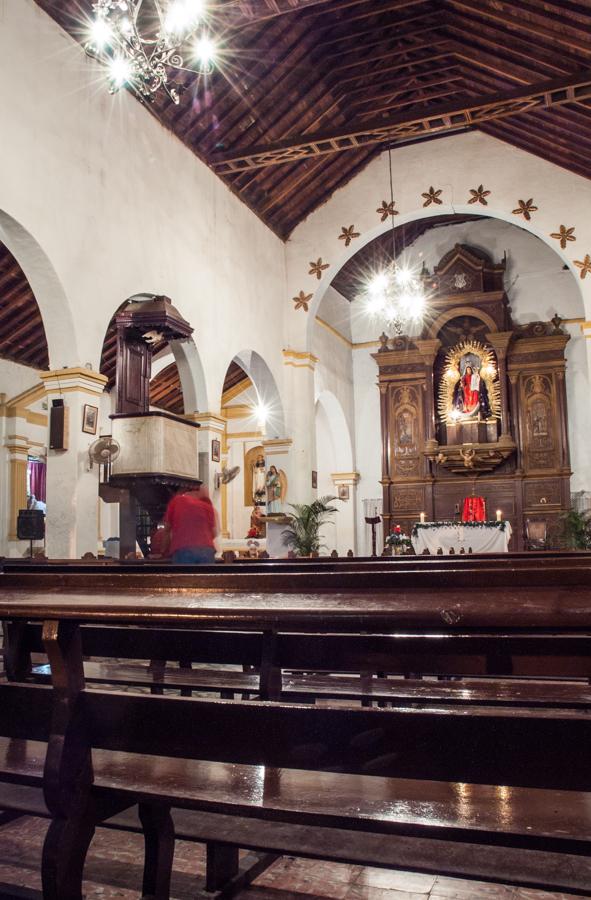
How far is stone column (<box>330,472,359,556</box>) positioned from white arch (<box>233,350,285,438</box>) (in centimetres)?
428

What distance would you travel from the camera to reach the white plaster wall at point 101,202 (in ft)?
23.2

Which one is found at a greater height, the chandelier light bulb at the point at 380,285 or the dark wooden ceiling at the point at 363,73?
the dark wooden ceiling at the point at 363,73

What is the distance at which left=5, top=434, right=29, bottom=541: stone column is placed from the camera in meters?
13.6

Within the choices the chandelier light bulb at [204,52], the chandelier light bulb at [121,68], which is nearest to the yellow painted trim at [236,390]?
the chandelier light bulb at [204,52]

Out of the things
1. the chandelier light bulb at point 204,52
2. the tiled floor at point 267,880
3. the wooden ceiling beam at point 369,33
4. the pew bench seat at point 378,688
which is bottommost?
the tiled floor at point 267,880

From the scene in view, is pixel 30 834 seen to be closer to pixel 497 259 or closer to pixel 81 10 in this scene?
pixel 81 10

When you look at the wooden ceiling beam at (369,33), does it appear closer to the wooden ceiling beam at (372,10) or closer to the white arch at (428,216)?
the wooden ceiling beam at (372,10)

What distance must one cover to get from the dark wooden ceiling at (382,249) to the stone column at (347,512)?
13.8ft

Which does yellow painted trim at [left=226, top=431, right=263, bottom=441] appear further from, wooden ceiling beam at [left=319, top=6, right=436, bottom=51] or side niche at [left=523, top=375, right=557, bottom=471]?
wooden ceiling beam at [left=319, top=6, right=436, bottom=51]

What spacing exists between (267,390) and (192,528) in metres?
7.32

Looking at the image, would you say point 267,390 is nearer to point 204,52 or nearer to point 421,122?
point 421,122

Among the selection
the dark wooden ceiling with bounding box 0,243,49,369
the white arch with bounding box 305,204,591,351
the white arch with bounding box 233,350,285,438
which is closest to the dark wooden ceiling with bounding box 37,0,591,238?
the white arch with bounding box 305,204,591,351

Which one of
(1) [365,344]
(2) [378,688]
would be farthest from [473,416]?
(2) [378,688]

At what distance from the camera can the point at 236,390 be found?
60.8 ft
